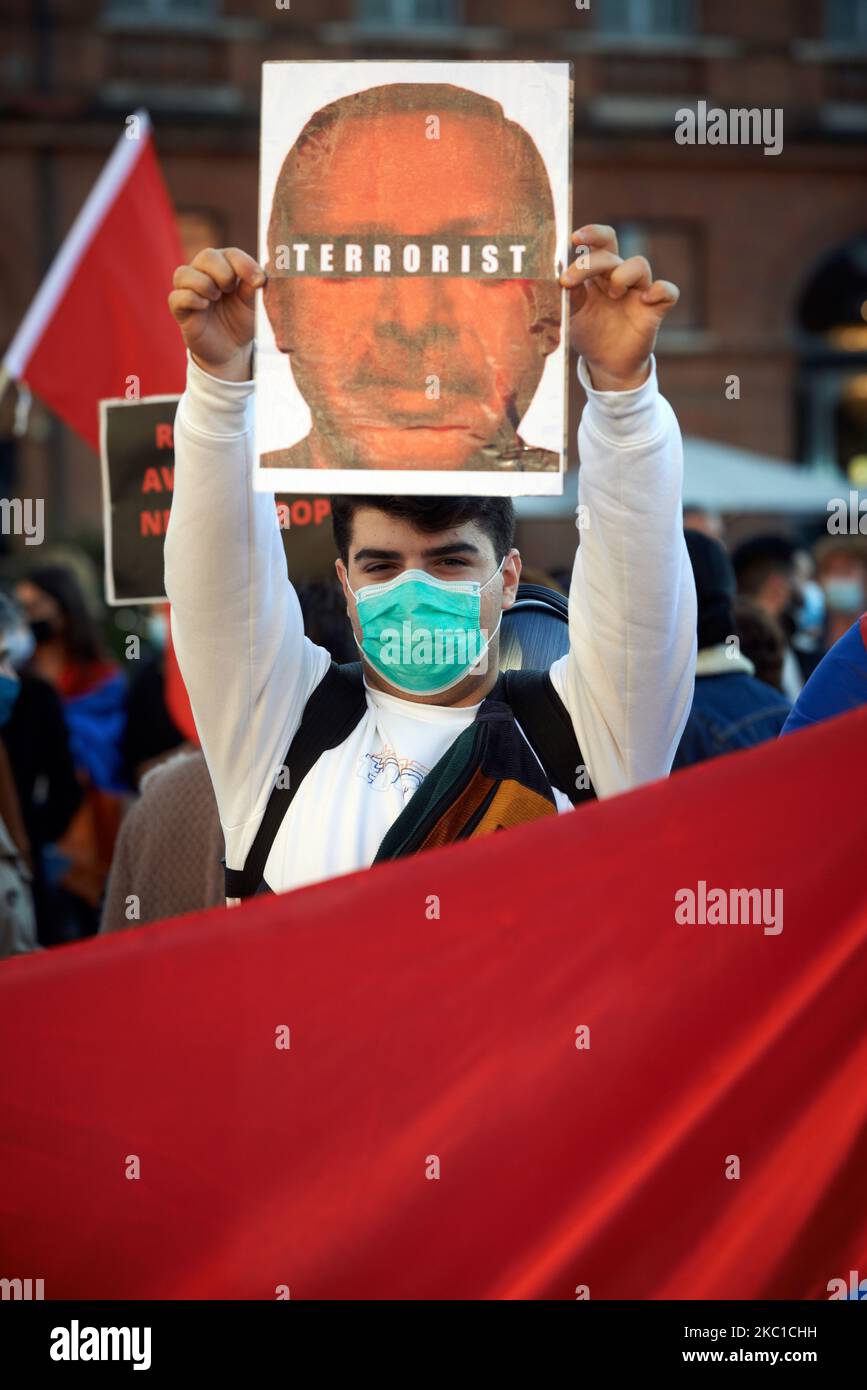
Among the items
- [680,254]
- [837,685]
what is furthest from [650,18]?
[837,685]

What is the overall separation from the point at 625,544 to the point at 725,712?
6.67 feet

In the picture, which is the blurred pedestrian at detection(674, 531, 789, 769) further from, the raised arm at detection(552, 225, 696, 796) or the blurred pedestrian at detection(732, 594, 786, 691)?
the raised arm at detection(552, 225, 696, 796)

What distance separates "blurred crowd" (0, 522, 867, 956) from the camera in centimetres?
357

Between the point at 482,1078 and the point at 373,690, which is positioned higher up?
the point at 373,690

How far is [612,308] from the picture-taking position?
2105 millimetres

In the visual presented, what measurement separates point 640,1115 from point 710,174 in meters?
19.3

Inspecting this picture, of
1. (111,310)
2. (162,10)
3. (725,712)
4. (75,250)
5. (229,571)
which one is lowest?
(229,571)

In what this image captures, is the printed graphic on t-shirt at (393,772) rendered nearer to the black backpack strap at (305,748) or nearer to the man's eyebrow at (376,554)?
the black backpack strap at (305,748)

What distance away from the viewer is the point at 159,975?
1.96m

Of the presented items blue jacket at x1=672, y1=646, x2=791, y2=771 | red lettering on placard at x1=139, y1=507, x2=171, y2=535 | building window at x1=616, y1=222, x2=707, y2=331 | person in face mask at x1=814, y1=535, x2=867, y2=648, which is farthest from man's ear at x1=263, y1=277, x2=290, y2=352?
building window at x1=616, y1=222, x2=707, y2=331

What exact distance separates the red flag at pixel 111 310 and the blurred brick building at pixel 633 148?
44.0ft

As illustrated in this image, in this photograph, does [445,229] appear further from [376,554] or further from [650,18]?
[650,18]

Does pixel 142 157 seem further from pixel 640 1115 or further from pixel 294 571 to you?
pixel 640 1115
